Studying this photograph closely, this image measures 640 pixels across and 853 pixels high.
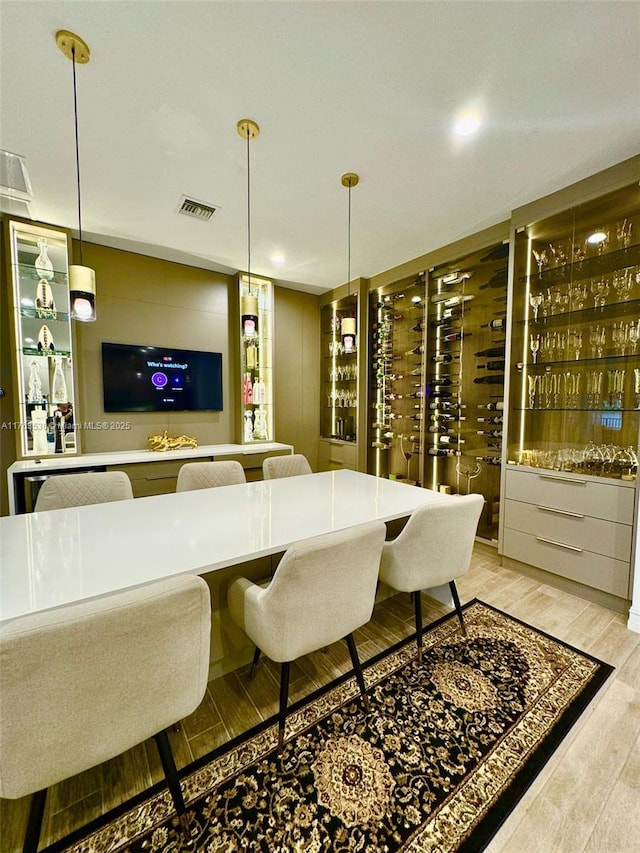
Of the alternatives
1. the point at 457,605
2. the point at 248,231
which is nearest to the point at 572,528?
the point at 457,605

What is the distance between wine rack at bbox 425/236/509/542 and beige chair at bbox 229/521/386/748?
2325 mm

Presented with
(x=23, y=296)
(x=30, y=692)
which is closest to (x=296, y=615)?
(x=30, y=692)

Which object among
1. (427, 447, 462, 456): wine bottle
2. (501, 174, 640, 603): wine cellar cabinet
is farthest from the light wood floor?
(427, 447, 462, 456): wine bottle

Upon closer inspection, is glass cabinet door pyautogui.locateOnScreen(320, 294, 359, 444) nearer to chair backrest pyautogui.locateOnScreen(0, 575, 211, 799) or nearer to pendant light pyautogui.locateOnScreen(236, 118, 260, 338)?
pendant light pyautogui.locateOnScreen(236, 118, 260, 338)

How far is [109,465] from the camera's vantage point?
312 centimetres

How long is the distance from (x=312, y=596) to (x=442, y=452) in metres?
2.82

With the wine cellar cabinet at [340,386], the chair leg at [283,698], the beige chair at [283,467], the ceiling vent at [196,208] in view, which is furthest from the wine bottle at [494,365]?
the chair leg at [283,698]

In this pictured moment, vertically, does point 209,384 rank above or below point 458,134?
below

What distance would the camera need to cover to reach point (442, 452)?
369 cm

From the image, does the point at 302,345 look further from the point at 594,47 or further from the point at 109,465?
the point at 594,47

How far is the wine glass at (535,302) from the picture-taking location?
9.27 ft

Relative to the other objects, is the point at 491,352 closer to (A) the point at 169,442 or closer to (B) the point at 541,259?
(B) the point at 541,259

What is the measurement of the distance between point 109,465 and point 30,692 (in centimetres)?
268

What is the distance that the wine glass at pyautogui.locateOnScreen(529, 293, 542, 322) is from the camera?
2826 millimetres
